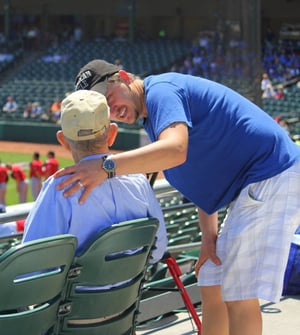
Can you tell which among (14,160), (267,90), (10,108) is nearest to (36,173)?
(14,160)

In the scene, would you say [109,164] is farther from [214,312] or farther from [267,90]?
[267,90]

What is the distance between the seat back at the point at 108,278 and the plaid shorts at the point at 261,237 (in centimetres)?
39

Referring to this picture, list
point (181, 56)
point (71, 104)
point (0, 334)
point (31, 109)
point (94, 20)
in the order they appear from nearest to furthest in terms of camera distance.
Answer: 1. point (0, 334)
2. point (71, 104)
3. point (31, 109)
4. point (181, 56)
5. point (94, 20)

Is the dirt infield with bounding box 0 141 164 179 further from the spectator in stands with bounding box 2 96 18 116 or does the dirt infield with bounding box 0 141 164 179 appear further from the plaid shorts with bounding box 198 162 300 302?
the plaid shorts with bounding box 198 162 300 302

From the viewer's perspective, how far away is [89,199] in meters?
2.48

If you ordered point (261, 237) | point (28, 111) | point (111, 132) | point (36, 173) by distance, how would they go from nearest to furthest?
point (111, 132), point (261, 237), point (36, 173), point (28, 111)

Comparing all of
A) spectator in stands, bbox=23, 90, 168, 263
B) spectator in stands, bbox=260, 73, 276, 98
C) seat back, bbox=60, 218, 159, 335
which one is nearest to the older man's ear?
spectator in stands, bbox=23, 90, 168, 263

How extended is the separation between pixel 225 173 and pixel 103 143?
542 mm

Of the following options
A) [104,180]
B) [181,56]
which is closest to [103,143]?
[104,180]

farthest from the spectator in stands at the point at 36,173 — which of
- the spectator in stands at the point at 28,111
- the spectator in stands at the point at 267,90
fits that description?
the spectator in stands at the point at 28,111

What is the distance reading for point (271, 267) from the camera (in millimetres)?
2758

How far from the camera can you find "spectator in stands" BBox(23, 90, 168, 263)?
95.5 inches

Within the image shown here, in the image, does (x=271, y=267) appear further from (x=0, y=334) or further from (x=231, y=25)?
(x=231, y=25)

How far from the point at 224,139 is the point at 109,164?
21.0 inches
